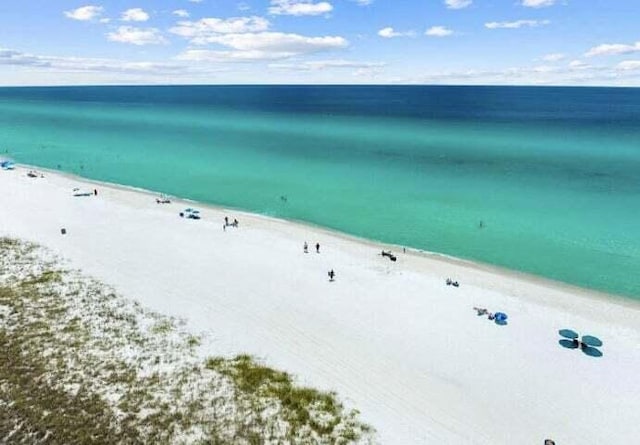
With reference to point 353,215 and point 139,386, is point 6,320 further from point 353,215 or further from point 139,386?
point 353,215

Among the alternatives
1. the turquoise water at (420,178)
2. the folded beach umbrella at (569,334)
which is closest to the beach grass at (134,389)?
the folded beach umbrella at (569,334)

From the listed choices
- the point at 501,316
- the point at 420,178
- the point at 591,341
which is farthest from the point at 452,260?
the point at 420,178

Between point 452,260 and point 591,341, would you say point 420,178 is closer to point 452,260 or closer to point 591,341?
point 452,260

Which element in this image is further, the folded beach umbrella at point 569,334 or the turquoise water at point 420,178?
the turquoise water at point 420,178

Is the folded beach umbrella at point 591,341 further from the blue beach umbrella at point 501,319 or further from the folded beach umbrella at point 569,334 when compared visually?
the blue beach umbrella at point 501,319

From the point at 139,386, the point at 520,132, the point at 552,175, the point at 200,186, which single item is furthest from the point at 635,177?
the point at 139,386

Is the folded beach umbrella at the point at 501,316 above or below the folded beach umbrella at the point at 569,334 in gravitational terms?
above
